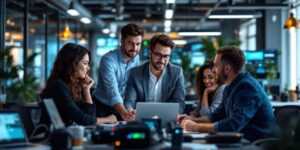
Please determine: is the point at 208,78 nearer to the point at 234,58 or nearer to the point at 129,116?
the point at 129,116

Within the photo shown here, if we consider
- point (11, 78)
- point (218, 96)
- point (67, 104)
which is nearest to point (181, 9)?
point (11, 78)

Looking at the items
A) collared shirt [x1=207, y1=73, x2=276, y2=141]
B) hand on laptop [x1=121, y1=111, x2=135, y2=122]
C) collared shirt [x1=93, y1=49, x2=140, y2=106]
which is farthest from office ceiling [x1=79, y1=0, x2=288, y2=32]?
collared shirt [x1=207, y1=73, x2=276, y2=141]

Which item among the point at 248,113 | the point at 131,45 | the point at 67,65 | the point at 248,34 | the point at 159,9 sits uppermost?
the point at 159,9

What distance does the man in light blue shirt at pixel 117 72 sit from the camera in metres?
5.45

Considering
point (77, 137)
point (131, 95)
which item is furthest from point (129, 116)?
point (77, 137)

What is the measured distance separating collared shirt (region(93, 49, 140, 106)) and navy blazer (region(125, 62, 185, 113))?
124mm

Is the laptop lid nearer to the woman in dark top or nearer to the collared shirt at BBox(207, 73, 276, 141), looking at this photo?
the woman in dark top

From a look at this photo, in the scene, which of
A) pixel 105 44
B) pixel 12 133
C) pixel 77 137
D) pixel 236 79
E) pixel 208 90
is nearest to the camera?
pixel 77 137

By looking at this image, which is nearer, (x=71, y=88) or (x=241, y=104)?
(x=241, y=104)

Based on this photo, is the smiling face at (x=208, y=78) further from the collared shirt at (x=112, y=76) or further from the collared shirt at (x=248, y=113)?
the collared shirt at (x=248, y=113)

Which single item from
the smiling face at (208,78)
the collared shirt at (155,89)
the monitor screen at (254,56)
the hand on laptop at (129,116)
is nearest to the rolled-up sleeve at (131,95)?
the collared shirt at (155,89)

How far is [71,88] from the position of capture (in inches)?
A: 191

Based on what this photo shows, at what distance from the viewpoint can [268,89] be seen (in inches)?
A: 490

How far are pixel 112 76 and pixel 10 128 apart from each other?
2068 mm
